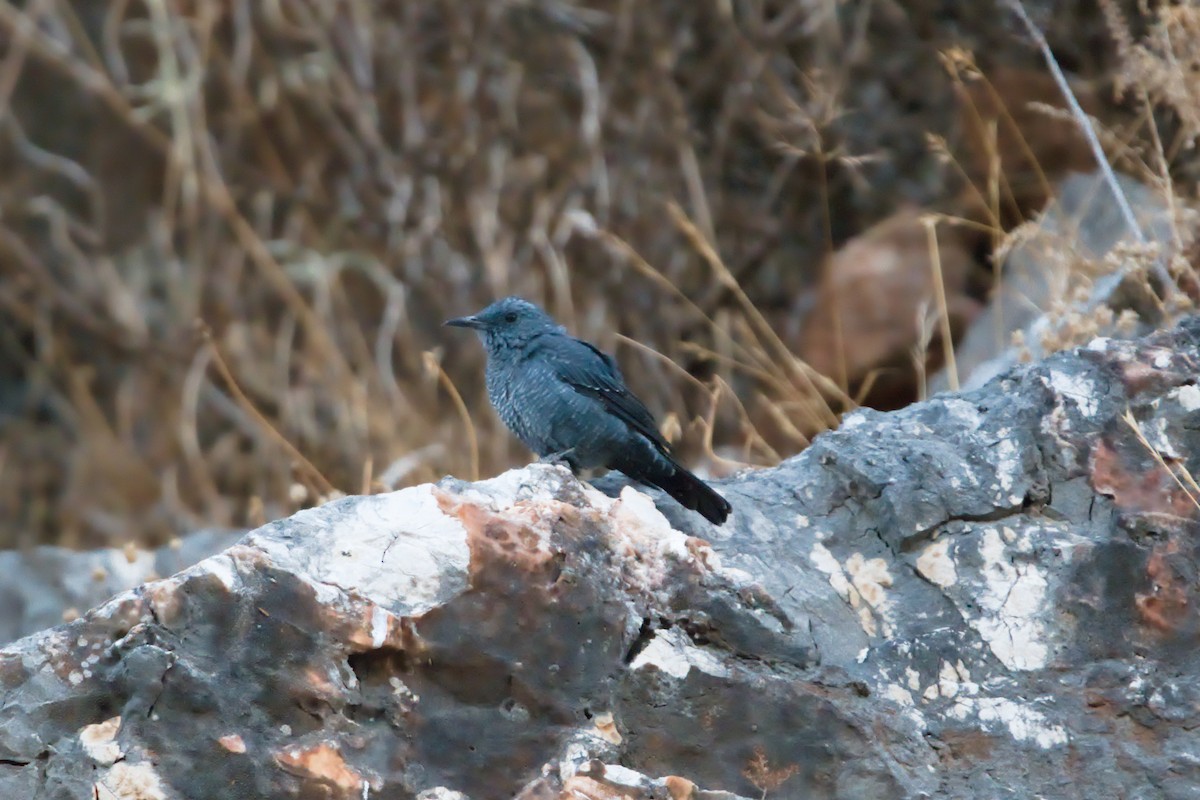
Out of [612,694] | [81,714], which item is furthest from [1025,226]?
[81,714]

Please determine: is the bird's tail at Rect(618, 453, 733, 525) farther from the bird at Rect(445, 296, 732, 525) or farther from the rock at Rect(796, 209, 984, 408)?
the rock at Rect(796, 209, 984, 408)

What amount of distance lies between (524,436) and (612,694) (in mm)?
1505

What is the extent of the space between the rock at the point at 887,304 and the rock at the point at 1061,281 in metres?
0.19

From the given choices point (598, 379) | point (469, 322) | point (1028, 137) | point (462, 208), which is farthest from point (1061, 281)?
point (462, 208)

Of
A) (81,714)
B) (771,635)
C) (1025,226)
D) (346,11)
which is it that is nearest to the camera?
(81,714)

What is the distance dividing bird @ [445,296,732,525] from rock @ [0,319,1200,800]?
745mm

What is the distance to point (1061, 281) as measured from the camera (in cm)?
407

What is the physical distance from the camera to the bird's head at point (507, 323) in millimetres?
4156

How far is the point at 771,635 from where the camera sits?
267 cm

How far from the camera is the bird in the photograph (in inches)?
147

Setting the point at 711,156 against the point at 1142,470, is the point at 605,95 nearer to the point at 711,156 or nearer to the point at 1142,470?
the point at 711,156

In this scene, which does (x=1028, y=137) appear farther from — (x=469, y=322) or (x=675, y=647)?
(x=675, y=647)

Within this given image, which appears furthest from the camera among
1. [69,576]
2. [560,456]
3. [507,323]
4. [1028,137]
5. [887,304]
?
[1028,137]

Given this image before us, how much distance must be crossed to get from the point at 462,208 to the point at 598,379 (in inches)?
138
